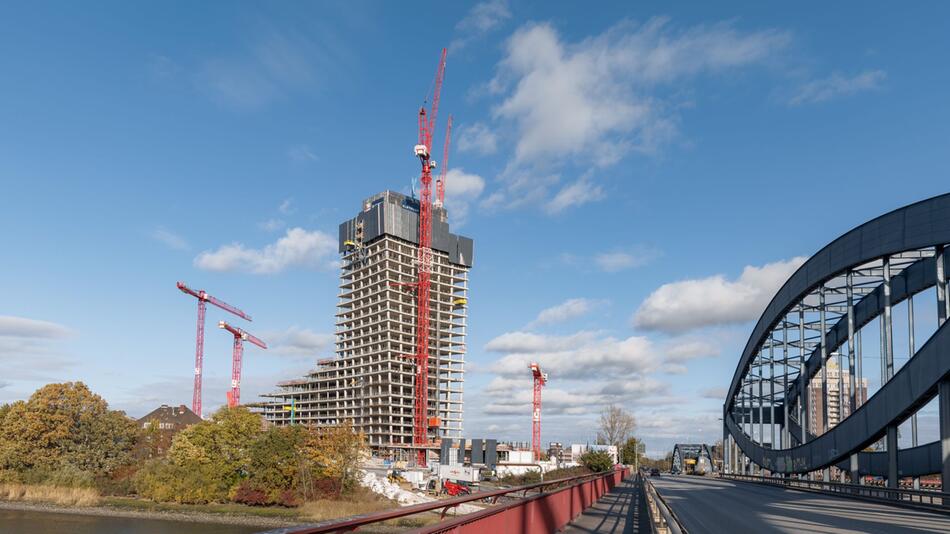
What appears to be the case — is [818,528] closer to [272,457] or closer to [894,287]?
[894,287]

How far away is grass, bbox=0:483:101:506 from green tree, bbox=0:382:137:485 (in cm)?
150

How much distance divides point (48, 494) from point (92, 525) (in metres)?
22.2

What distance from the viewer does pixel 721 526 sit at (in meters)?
22.2

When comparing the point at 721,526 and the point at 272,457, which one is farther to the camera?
the point at 272,457

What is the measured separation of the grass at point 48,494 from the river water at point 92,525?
6195 mm

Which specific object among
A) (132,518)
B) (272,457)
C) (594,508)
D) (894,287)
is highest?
(894,287)

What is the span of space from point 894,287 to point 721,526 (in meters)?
36.0

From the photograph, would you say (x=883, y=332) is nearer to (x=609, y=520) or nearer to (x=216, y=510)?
(x=609, y=520)

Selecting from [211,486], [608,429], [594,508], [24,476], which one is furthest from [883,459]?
[608,429]

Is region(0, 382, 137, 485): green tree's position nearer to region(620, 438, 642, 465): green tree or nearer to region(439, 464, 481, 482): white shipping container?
region(439, 464, 481, 482): white shipping container

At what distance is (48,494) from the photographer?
298ft

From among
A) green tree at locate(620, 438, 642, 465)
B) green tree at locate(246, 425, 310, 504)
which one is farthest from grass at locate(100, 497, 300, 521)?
green tree at locate(620, 438, 642, 465)

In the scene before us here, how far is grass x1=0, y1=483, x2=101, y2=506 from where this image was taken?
89.2m

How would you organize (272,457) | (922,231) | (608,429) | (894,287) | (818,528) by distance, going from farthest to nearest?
(608,429), (272,457), (894,287), (922,231), (818,528)
